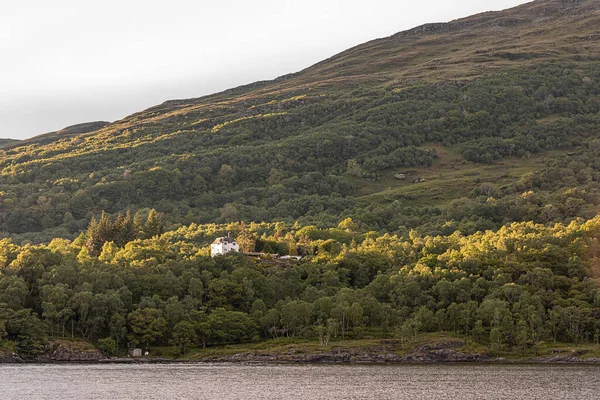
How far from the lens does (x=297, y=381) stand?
121875 mm

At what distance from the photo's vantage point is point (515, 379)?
124188 mm

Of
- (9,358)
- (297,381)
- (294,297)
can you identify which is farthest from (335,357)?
(9,358)

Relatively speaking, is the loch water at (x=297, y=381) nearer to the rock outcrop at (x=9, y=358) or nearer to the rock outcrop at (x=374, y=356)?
the rock outcrop at (x=374, y=356)

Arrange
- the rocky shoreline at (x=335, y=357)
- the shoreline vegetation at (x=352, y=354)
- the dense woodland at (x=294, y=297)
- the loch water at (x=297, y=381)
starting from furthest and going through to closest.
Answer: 1. the dense woodland at (x=294, y=297)
2. the shoreline vegetation at (x=352, y=354)
3. the rocky shoreline at (x=335, y=357)
4. the loch water at (x=297, y=381)

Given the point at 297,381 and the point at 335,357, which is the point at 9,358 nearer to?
the point at 335,357

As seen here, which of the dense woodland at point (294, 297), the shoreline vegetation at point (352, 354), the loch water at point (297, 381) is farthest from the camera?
the dense woodland at point (294, 297)

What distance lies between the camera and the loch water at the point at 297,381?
350 ft

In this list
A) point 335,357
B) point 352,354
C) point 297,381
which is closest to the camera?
point 297,381

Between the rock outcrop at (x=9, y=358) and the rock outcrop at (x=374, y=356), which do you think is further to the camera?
the rock outcrop at (x=374, y=356)

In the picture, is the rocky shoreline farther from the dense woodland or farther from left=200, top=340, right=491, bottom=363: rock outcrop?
the dense woodland

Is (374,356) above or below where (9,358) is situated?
below

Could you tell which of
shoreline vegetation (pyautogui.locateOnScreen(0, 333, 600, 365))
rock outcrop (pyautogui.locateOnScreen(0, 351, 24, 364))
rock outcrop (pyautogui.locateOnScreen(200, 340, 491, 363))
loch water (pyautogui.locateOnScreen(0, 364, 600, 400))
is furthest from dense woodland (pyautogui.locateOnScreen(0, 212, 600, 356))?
loch water (pyautogui.locateOnScreen(0, 364, 600, 400))

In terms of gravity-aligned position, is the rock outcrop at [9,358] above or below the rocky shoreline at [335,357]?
above

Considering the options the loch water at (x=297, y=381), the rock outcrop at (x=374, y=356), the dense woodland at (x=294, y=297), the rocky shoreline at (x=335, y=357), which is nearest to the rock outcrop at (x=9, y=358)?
the rocky shoreline at (x=335, y=357)
